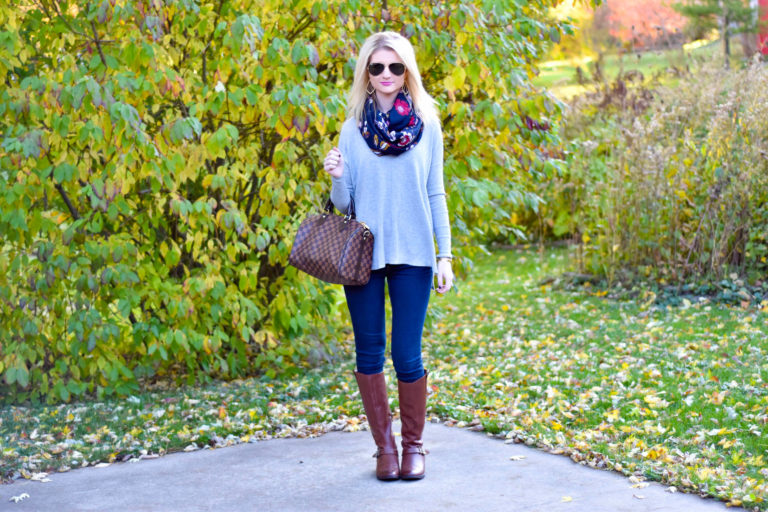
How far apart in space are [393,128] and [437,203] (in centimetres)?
34

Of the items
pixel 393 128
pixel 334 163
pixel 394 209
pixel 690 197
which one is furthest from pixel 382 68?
pixel 690 197

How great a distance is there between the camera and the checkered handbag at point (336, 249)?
3369 millimetres

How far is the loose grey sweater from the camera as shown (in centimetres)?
343

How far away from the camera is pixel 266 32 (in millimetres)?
5020

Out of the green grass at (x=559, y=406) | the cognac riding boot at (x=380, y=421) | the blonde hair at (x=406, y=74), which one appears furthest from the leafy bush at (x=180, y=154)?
the cognac riding boot at (x=380, y=421)

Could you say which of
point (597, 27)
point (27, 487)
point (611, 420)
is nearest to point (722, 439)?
point (611, 420)

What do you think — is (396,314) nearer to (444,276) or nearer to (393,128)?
(444,276)

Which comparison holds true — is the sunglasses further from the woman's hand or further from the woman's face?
the woman's hand

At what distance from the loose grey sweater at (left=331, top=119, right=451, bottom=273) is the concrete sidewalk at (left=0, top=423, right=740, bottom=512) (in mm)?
840

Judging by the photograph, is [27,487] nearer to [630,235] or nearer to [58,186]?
[58,186]

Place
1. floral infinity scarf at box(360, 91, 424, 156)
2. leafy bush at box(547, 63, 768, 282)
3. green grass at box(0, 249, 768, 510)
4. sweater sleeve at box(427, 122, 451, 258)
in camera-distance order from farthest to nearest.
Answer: leafy bush at box(547, 63, 768, 282), green grass at box(0, 249, 768, 510), sweater sleeve at box(427, 122, 451, 258), floral infinity scarf at box(360, 91, 424, 156)

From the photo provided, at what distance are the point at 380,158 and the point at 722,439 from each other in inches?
77.0

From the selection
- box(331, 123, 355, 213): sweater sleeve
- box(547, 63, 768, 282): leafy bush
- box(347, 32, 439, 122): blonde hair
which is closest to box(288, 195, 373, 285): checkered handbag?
box(331, 123, 355, 213): sweater sleeve

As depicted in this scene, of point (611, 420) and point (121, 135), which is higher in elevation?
point (121, 135)
